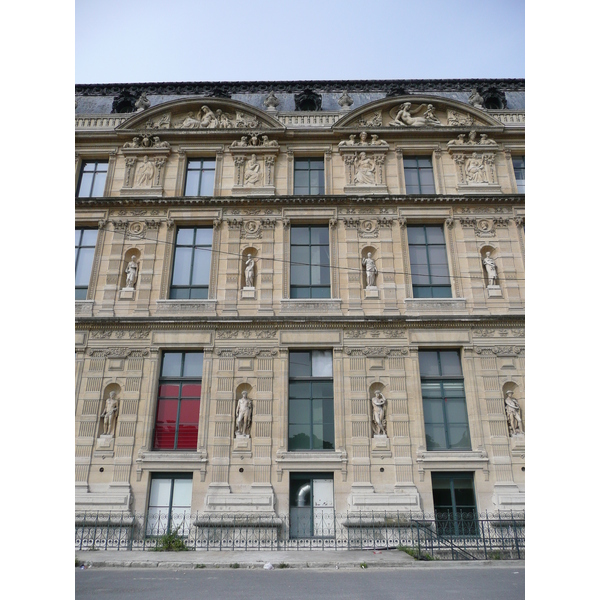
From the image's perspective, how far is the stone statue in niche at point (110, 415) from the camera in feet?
51.8

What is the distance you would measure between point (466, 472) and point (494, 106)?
58.8 ft

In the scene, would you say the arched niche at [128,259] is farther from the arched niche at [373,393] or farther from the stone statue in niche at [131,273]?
the arched niche at [373,393]

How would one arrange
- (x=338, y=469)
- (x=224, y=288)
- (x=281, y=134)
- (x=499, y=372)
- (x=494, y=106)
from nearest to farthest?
1. (x=338, y=469)
2. (x=499, y=372)
3. (x=224, y=288)
4. (x=281, y=134)
5. (x=494, y=106)

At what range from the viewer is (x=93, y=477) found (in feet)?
49.8

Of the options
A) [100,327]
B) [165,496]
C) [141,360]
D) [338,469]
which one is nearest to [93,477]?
[165,496]

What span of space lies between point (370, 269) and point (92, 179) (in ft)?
42.8

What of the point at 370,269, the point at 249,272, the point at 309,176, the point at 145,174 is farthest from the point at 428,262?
the point at 145,174

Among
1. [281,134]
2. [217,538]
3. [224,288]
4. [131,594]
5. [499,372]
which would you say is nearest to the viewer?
[131,594]

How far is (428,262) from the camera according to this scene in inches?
729

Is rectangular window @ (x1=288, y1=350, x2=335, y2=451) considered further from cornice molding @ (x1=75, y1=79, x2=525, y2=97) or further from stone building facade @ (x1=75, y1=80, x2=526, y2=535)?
cornice molding @ (x1=75, y1=79, x2=525, y2=97)

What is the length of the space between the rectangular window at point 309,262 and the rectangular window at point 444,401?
4678 millimetres

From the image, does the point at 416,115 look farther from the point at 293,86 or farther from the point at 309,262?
the point at 309,262

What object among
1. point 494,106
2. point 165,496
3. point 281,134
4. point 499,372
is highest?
point 494,106

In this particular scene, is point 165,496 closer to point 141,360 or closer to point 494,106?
point 141,360
